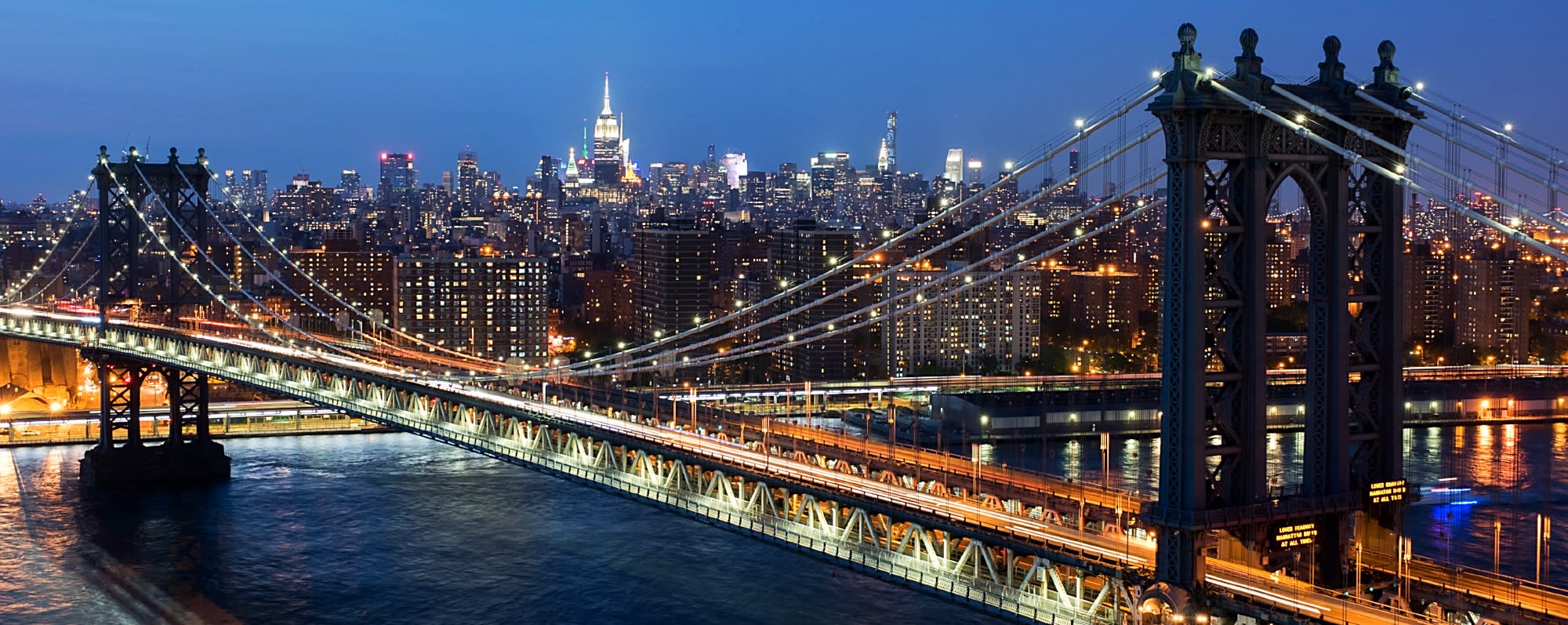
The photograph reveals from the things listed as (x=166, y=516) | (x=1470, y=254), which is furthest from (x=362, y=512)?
(x=1470, y=254)

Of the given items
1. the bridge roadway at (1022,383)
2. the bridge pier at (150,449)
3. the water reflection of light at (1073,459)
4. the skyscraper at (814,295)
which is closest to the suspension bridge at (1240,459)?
the water reflection of light at (1073,459)

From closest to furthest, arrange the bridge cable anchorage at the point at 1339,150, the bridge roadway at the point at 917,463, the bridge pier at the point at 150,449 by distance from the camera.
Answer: the bridge cable anchorage at the point at 1339,150 < the bridge roadway at the point at 917,463 < the bridge pier at the point at 150,449

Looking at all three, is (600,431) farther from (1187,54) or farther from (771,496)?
(1187,54)

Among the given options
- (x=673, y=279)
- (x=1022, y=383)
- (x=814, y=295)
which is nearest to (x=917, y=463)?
(x=1022, y=383)

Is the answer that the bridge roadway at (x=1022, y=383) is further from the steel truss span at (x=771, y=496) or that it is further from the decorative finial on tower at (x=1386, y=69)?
the decorative finial on tower at (x=1386, y=69)

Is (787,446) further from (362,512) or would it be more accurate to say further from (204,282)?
(204,282)

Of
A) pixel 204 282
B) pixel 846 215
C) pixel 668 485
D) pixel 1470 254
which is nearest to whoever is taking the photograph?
pixel 668 485
